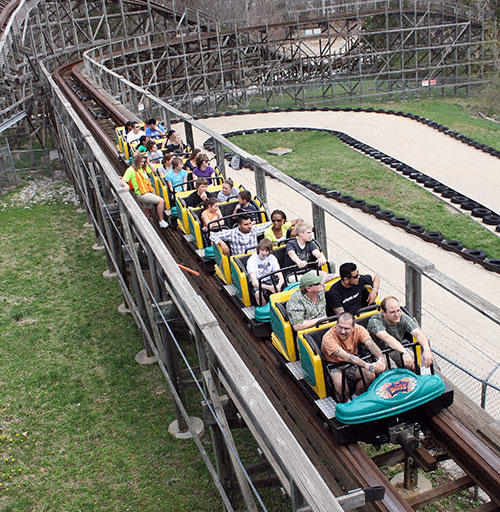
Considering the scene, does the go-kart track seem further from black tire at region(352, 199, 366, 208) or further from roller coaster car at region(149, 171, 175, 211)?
roller coaster car at region(149, 171, 175, 211)

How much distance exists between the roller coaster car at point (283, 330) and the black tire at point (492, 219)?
10.2 meters

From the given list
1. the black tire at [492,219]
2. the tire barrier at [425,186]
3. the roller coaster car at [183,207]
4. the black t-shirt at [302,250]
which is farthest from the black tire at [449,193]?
the black t-shirt at [302,250]

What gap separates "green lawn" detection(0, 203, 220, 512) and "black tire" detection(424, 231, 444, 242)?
22.4 ft

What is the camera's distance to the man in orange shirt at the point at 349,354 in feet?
15.3

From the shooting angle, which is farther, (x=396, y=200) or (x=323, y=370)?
(x=396, y=200)

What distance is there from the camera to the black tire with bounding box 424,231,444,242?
1332 cm

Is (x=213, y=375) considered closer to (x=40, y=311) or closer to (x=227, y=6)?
(x=40, y=311)

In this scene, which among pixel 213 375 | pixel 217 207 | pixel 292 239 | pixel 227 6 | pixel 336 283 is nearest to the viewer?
pixel 213 375

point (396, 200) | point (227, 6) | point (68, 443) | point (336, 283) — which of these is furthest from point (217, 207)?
point (227, 6)

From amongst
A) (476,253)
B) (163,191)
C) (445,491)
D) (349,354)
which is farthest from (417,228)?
(445,491)

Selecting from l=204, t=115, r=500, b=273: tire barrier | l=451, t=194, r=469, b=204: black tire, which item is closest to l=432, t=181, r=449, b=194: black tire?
l=204, t=115, r=500, b=273: tire barrier

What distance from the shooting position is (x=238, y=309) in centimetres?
679

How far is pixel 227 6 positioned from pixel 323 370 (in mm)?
55345

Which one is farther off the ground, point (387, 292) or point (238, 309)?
point (238, 309)
